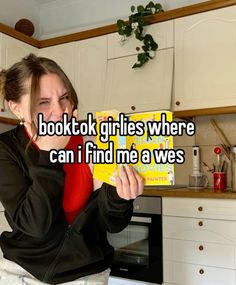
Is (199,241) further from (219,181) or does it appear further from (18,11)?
(18,11)

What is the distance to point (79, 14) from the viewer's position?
2.96 metres

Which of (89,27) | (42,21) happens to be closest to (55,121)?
(89,27)

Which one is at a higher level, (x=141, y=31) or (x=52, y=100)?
(x=141, y=31)

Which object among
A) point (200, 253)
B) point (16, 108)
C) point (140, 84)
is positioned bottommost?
point (200, 253)

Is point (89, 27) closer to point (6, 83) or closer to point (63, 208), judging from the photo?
point (6, 83)

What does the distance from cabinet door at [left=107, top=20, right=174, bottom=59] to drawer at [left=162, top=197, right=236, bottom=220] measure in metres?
1.01

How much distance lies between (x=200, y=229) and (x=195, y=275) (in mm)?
248

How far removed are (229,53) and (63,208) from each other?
1590 mm

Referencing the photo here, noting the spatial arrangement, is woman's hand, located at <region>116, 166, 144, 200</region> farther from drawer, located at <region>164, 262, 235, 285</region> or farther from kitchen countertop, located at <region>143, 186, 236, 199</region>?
drawer, located at <region>164, 262, 235, 285</region>

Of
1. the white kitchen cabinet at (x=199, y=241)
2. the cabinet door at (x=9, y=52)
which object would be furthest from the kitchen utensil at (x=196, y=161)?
the cabinet door at (x=9, y=52)

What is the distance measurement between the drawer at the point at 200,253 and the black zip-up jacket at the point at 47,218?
114 cm

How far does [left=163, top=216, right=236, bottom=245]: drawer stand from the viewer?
69.4 inches

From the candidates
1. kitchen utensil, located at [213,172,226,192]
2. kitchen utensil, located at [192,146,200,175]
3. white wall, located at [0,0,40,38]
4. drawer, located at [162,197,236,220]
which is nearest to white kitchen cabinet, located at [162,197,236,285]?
drawer, located at [162,197,236,220]

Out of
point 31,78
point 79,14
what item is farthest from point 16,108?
point 79,14
